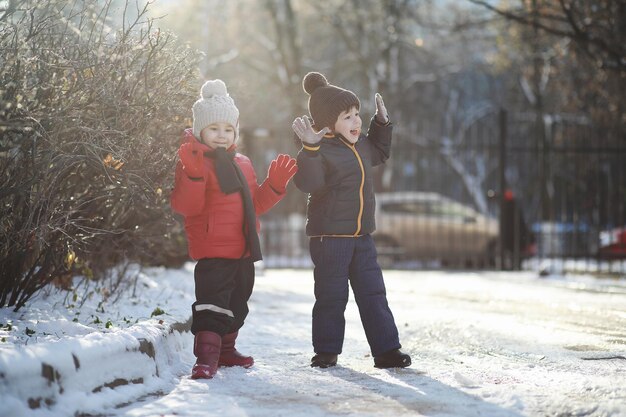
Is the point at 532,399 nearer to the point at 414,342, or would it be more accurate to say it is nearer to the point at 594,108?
the point at 414,342

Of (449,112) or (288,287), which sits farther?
(449,112)

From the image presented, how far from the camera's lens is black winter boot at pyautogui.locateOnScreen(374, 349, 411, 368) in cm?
557

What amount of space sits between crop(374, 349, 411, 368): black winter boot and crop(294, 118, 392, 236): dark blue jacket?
2.39 feet

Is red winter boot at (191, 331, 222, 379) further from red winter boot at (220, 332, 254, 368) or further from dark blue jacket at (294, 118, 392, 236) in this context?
dark blue jacket at (294, 118, 392, 236)

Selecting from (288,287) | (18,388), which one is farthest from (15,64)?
(288,287)

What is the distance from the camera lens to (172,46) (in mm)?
6488

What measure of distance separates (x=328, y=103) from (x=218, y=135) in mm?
738

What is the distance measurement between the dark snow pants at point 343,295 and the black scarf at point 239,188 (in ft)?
1.55

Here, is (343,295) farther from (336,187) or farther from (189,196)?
(189,196)

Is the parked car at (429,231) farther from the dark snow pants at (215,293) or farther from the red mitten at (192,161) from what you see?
the red mitten at (192,161)

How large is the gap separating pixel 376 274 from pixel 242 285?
2.70 ft

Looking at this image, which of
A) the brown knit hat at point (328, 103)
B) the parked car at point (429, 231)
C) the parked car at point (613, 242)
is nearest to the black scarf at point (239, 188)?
the brown knit hat at point (328, 103)

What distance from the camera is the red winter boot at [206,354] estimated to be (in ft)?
17.0

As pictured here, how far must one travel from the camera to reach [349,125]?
573 centimetres
